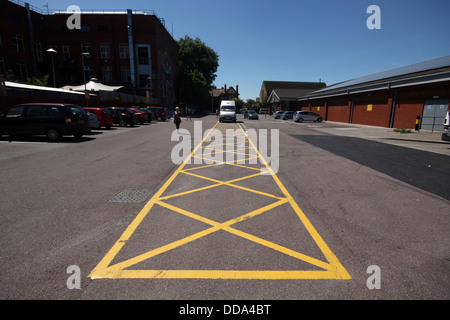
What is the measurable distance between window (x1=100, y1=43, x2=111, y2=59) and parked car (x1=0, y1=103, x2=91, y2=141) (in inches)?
1437

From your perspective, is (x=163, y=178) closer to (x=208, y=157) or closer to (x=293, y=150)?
(x=208, y=157)

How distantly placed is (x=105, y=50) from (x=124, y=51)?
339 centimetres

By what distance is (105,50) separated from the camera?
42750mm

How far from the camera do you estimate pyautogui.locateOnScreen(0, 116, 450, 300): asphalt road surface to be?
236 cm

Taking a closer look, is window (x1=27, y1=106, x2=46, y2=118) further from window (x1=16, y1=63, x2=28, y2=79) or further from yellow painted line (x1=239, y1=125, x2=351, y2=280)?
window (x1=16, y1=63, x2=28, y2=79)

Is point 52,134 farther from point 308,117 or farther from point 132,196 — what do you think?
point 308,117

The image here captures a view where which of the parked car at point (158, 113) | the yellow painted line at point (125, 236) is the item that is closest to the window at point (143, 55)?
the parked car at point (158, 113)

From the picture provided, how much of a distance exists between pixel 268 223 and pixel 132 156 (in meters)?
6.62

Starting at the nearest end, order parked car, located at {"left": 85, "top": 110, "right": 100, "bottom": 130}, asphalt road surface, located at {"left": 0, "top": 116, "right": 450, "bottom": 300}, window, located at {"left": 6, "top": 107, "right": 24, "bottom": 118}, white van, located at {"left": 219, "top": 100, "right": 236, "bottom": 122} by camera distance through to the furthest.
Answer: asphalt road surface, located at {"left": 0, "top": 116, "right": 450, "bottom": 300}
window, located at {"left": 6, "top": 107, "right": 24, "bottom": 118}
parked car, located at {"left": 85, "top": 110, "right": 100, "bottom": 130}
white van, located at {"left": 219, "top": 100, "right": 236, "bottom": 122}

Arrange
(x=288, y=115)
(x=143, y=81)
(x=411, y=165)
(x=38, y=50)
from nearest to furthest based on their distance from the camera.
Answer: (x=411, y=165), (x=38, y=50), (x=288, y=115), (x=143, y=81)

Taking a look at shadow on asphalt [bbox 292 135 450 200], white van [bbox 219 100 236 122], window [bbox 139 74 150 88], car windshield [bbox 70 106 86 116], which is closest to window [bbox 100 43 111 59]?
window [bbox 139 74 150 88]

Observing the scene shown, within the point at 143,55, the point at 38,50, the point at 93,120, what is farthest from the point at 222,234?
the point at 38,50

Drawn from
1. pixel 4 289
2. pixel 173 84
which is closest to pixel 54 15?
pixel 173 84

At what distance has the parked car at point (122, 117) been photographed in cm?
2172
